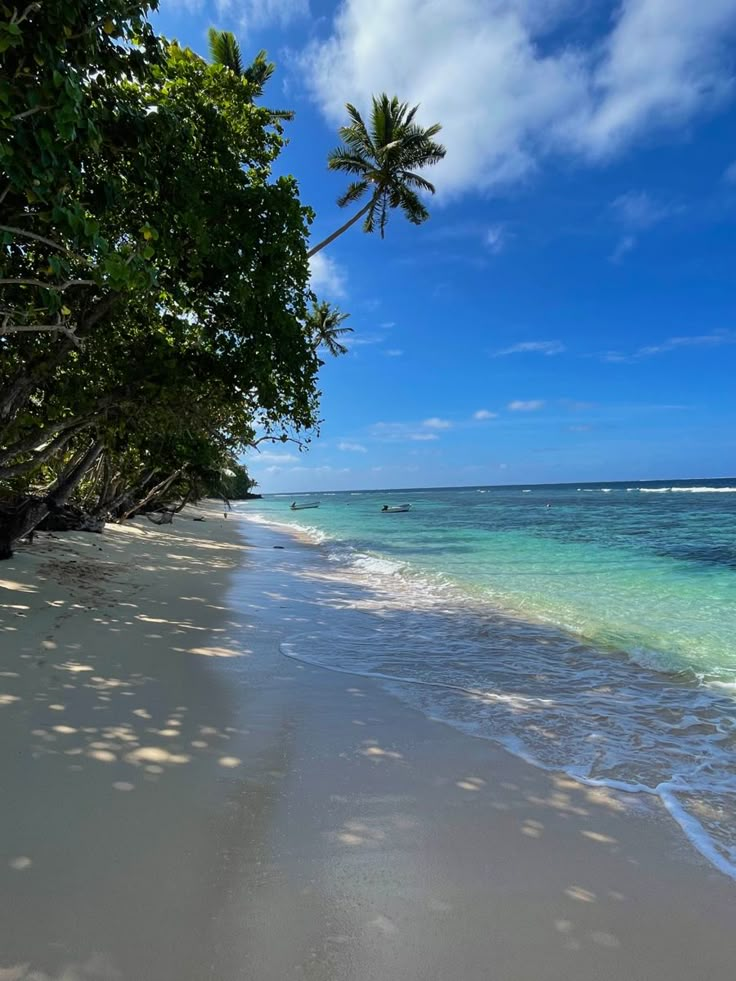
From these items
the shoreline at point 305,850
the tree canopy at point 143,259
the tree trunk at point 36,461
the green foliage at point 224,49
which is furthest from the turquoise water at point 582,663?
the green foliage at point 224,49

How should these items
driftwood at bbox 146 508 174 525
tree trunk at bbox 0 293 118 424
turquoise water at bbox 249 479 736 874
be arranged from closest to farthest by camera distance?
turquoise water at bbox 249 479 736 874 → tree trunk at bbox 0 293 118 424 → driftwood at bbox 146 508 174 525

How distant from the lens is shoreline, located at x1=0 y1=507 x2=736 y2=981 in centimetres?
207

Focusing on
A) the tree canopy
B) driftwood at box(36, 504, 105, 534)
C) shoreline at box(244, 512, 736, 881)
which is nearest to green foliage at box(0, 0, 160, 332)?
the tree canopy

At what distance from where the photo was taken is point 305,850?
270 centimetres

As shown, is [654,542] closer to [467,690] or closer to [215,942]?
[467,690]

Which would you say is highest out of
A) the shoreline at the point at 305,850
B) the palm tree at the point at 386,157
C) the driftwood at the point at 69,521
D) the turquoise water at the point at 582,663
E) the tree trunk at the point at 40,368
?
the palm tree at the point at 386,157

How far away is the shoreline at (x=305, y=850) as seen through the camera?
81.7 inches

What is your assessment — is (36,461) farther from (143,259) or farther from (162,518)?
(162,518)

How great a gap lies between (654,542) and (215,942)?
24.6 metres

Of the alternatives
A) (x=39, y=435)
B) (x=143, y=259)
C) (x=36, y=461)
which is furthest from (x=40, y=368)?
(x=143, y=259)

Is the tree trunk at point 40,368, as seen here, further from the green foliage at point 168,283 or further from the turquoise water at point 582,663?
the turquoise water at point 582,663

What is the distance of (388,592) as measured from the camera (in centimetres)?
1145

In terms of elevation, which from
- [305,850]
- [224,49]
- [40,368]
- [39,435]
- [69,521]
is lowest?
[305,850]

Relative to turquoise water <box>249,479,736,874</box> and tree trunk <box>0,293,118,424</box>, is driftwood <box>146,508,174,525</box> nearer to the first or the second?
turquoise water <box>249,479,736,874</box>
